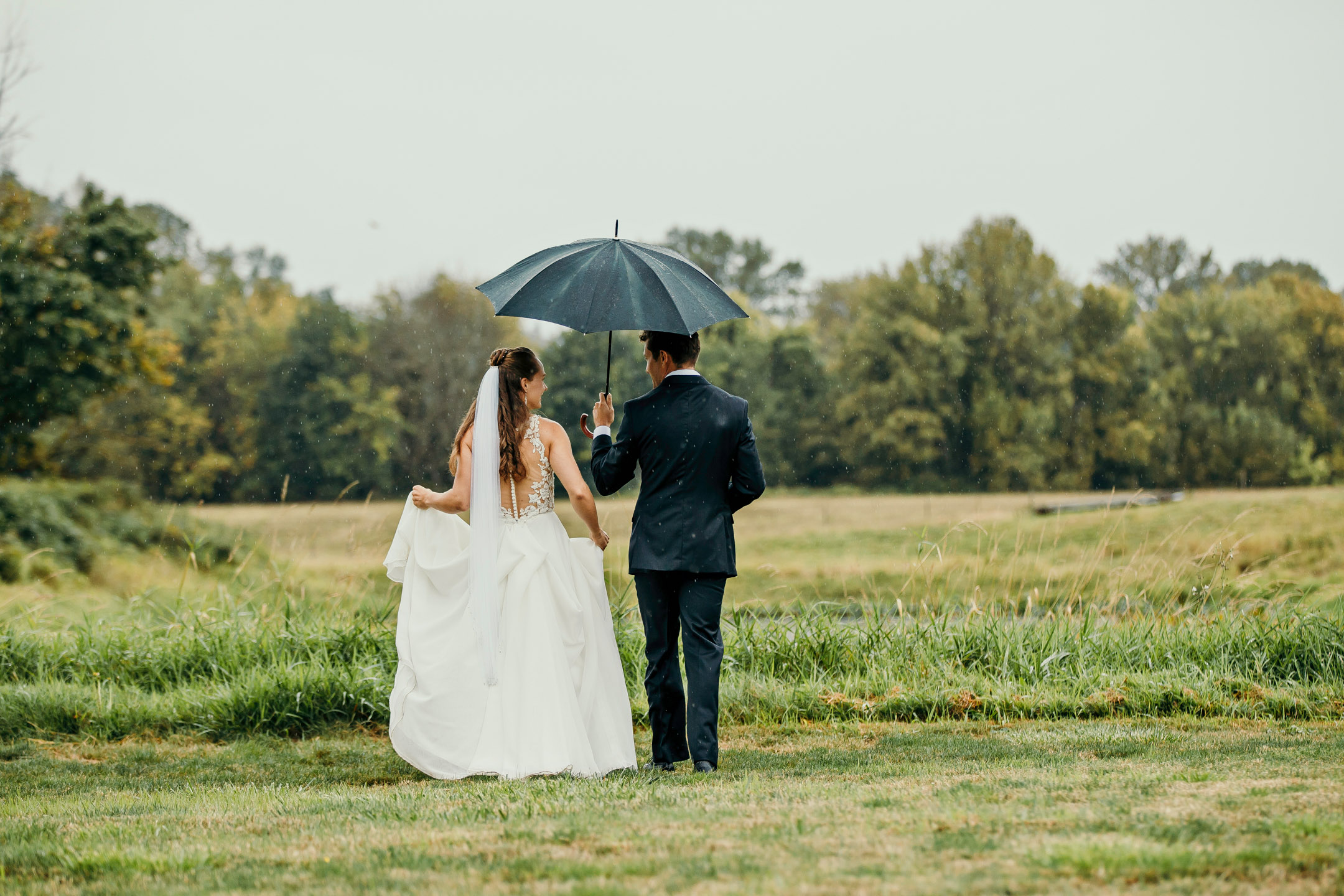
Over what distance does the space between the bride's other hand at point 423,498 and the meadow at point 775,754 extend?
1.21m

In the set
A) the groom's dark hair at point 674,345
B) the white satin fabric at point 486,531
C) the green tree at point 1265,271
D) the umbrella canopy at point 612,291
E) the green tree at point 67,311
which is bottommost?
the white satin fabric at point 486,531

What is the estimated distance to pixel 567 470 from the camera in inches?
191

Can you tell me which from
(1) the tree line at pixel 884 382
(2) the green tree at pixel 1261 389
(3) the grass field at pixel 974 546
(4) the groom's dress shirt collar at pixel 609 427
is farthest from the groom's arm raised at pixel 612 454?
(2) the green tree at pixel 1261 389

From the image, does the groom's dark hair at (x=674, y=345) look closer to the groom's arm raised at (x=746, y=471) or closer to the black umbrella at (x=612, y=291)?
the black umbrella at (x=612, y=291)

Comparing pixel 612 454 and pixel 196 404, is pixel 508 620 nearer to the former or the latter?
pixel 612 454

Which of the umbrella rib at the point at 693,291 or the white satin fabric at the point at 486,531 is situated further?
the white satin fabric at the point at 486,531

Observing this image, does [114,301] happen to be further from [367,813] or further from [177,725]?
[367,813]

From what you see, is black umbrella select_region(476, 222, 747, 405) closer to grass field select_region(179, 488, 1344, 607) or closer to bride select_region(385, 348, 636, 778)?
bride select_region(385, 348, 636, 778)

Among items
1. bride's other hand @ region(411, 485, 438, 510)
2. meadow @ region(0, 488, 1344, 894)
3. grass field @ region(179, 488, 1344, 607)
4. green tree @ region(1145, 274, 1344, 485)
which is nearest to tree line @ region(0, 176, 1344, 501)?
green tree @ region(1145, 274, 1344, 485)

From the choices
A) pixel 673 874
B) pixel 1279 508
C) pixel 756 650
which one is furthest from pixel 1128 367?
pixel 673 874

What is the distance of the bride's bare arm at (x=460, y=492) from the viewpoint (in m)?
4.91

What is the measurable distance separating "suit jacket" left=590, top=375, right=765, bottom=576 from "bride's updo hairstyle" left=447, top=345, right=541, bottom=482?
367mm

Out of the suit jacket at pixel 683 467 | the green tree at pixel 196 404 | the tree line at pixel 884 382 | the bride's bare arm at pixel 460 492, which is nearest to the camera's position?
the suit jacket at pixel 683 467

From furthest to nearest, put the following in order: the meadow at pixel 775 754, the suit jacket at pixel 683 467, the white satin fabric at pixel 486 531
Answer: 1. the white satin fabric at pixel 486 531
2. the suit jacket at pixel 683 467
3. the meadow at pixel 775 754
